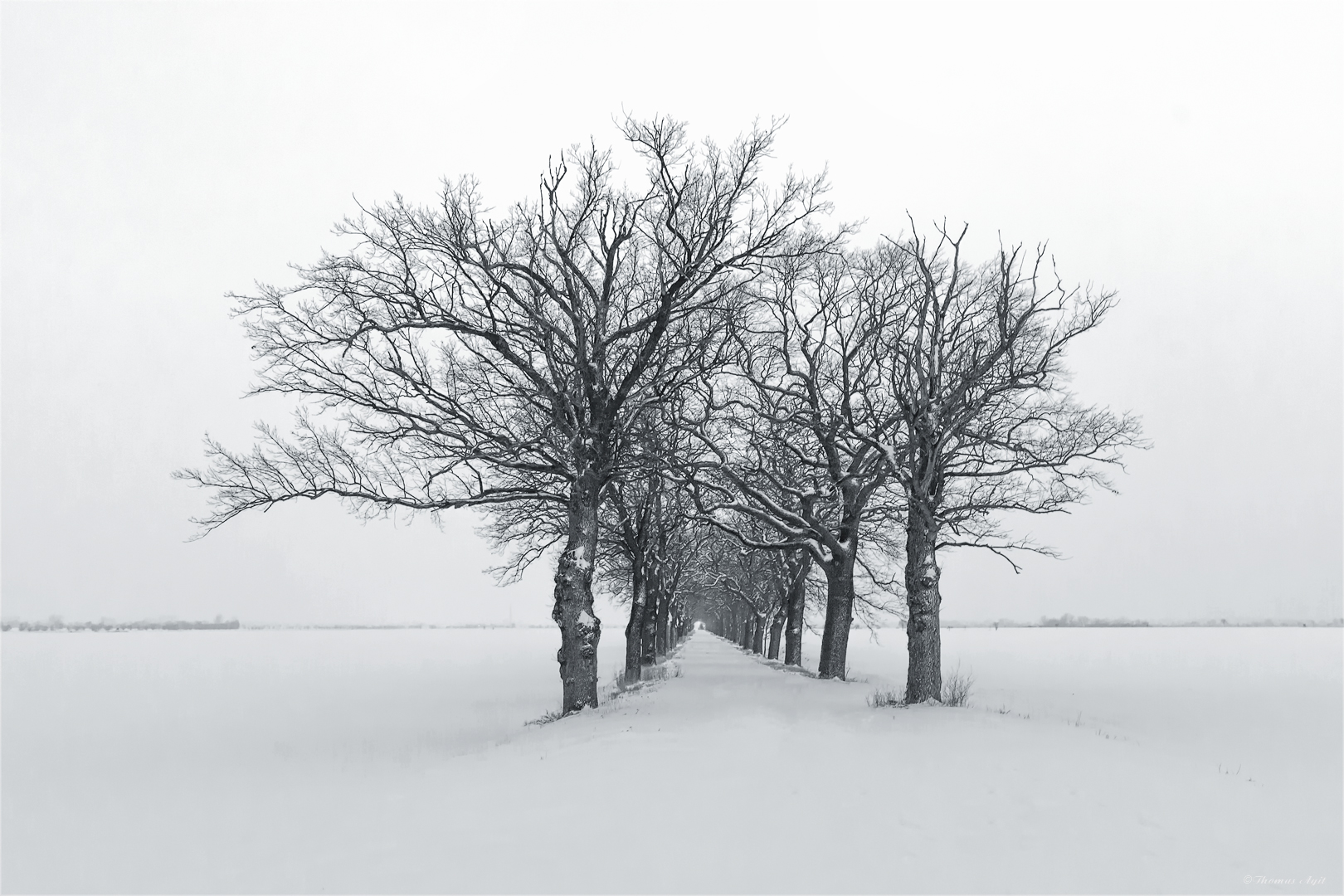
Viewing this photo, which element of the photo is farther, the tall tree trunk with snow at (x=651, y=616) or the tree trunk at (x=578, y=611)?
the tall tree trunk with snow at (x=651, y=616)

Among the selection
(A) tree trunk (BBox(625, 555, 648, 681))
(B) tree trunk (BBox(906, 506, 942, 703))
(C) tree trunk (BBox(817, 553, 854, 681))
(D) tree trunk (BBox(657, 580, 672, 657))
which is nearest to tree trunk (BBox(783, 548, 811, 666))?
(C) tree trunk (BBox(817, 553, 854, 681))

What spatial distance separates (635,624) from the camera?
82.6ft

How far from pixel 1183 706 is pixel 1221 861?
21.6 meters

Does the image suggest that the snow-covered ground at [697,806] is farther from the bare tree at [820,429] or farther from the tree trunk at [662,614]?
the tree trunk at [662,614]

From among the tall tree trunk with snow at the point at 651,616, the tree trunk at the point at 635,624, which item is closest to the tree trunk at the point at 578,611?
the tree trunk at the point at 635,624

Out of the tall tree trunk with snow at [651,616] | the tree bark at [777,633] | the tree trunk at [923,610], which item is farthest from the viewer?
the tree bark at [777,633]

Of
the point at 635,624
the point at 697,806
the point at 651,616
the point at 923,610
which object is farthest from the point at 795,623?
→ the point at 697,806

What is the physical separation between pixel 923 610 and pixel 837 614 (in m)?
7.41

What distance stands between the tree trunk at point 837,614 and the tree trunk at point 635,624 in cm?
574

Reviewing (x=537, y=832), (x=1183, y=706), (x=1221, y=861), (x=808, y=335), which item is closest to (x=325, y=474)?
(x=537, y=832)

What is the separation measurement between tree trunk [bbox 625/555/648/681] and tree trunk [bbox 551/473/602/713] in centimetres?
889

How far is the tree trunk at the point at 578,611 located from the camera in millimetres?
14898

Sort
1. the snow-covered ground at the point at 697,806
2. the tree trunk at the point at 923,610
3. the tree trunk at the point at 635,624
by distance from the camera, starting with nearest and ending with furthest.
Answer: the snow-covered ground at the point at 697,806 < the tree trunk at the point at 923,610 < the tree trunk at the point at 635,624

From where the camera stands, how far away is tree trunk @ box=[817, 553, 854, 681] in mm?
21438
